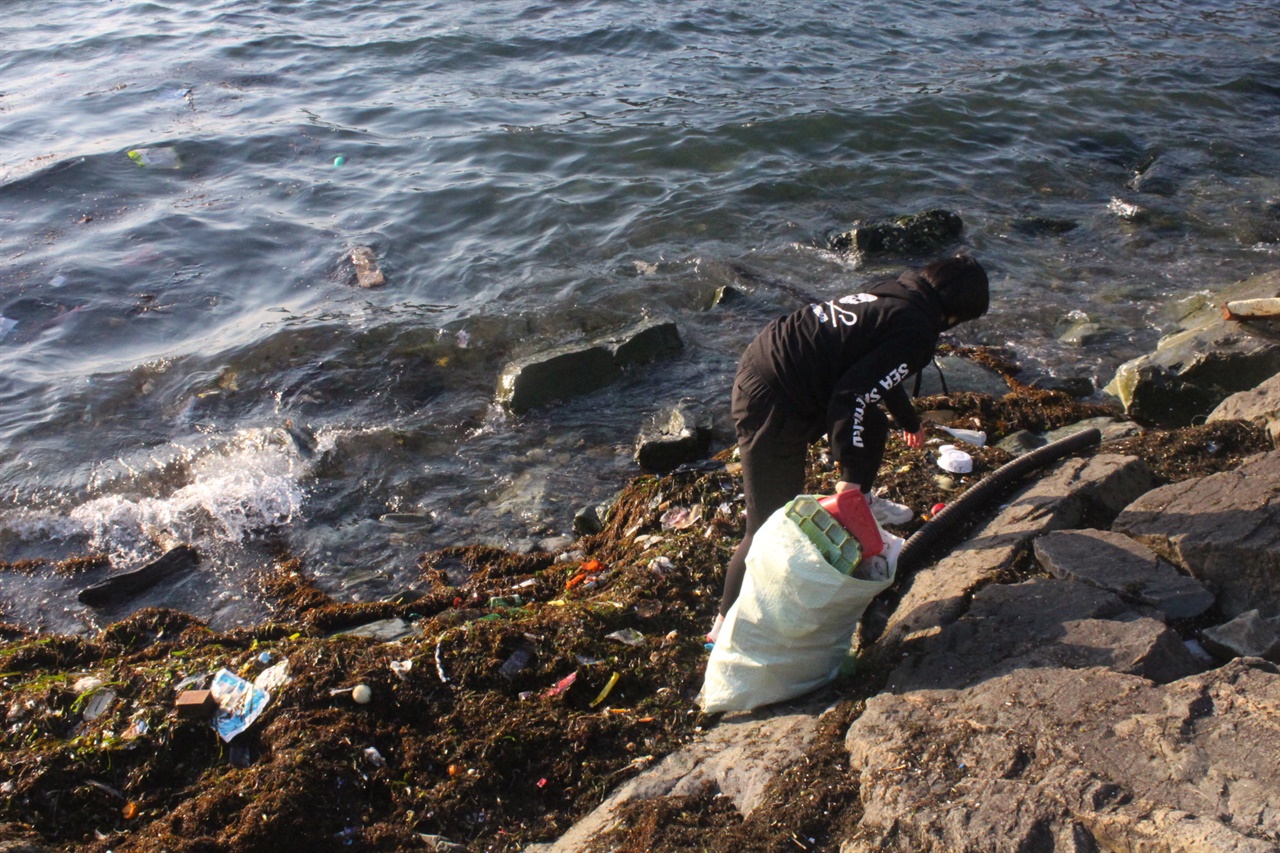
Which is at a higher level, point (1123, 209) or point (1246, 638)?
point (1246, 638)

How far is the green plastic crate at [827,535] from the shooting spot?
325 centimetres

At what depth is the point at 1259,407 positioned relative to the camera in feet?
16.5

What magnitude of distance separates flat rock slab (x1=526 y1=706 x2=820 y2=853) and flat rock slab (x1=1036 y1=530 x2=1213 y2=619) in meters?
1.20

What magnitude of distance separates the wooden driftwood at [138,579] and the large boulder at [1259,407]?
6.02 m

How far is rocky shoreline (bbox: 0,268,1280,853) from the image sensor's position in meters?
2.65

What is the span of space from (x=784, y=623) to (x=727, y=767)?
20.5 inches

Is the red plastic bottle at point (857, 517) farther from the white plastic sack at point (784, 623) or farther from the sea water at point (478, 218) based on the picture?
the sea water at point (478, 218)

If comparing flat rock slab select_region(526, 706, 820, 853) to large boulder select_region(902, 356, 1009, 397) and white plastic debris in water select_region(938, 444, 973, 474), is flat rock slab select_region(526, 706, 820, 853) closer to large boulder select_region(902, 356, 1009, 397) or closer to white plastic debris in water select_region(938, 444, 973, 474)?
white plastic debris in water select_region(938, 444, 973, 474)

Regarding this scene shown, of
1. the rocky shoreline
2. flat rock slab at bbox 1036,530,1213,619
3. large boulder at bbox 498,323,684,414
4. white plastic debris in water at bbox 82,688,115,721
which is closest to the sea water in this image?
large boulder at bbox 498,323,684,414

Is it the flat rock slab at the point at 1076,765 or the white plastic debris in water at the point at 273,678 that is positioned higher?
the flat rock slab at the point at 1076,765

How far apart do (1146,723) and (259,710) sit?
309cm

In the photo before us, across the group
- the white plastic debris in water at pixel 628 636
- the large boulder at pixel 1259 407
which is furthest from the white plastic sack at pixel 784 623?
the large boulder at pixel 1259 407

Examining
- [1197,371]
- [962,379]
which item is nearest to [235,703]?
[962,379]

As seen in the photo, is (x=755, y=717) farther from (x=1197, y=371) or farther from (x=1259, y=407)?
Result: (x=1197, y=371)
